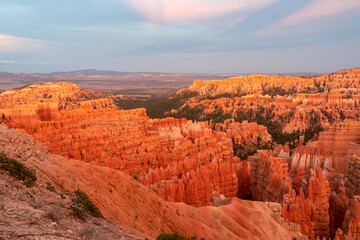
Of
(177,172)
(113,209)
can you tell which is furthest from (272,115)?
(113,209)

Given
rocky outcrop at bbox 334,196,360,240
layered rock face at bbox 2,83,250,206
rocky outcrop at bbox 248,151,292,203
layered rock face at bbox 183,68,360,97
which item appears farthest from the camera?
layered rock face at bbox 183,68,360,97

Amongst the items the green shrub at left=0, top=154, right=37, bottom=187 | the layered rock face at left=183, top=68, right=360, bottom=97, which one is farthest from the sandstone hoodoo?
the layered rock face at left=183, top=68, right=360, bottom=97

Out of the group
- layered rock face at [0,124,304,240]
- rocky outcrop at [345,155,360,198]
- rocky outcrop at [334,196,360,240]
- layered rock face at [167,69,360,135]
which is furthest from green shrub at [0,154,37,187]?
layered rock face at [167,69,360,135]

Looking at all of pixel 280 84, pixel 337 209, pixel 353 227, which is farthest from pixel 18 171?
pixel 280 84

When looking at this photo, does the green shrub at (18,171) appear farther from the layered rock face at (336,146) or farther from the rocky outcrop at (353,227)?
the layered rock face at (336,146)

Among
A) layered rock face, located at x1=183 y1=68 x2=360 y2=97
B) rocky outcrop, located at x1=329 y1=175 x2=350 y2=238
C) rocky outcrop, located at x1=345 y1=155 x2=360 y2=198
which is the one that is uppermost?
layered rock face, located at x1=183 y1=68 x2=360 y2=97

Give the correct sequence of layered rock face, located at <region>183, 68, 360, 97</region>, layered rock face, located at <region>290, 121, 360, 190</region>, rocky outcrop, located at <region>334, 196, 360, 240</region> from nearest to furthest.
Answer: rocky outcrop, located at <region>334, 196, 360, 240</region>, layered rock face, located at <region>290, 121, 360, 190</region>, layered rock face, located at <region>183, 68, 360, 97</region>

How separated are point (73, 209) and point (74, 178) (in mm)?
4114

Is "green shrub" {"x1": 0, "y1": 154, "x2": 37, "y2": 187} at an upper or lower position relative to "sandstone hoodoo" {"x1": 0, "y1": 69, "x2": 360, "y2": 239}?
upper

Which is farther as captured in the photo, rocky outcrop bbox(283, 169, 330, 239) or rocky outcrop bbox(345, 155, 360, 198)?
rocky outcrop bbox(345, 155, 360, 198)

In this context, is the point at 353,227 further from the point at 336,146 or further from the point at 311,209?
the point at 336,146

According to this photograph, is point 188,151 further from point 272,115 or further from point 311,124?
point 272,115

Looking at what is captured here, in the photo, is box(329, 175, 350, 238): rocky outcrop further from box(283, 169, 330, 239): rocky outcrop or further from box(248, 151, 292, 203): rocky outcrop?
box(248, 151, 292, 203): rocky outcrop

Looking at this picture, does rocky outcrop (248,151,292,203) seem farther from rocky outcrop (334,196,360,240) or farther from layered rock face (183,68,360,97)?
layered rock face (183,68,360,97)
